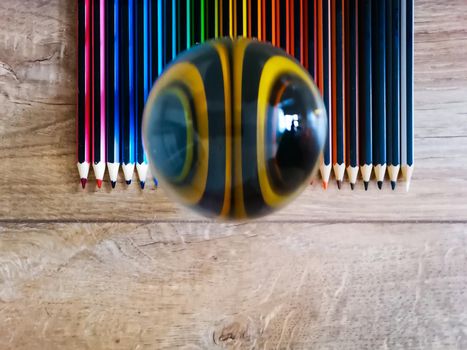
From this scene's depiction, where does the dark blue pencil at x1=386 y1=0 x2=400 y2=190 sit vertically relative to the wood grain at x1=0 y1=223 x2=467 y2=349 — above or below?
above

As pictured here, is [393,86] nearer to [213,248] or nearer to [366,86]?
[366,86]

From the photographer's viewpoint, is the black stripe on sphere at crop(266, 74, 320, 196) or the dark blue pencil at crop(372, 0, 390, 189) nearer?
the black stripe on sphere at crop(266, 74, 320, 196)

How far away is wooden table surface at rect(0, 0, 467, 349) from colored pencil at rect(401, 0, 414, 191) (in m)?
0.02

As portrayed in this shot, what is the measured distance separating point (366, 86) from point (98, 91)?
257 millimetres

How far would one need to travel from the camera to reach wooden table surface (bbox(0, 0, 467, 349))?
0.60m

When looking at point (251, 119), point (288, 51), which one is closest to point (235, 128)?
point (251, 119)

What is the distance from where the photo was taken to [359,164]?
60 centimetres

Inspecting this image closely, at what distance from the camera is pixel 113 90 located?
596mm

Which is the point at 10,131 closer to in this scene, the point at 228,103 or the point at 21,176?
the point at 21,176

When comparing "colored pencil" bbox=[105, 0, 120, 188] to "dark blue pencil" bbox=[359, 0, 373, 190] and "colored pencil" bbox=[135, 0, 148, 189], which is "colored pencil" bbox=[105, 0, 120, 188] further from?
"dark blue pencil" bbox=[359, 0, 373, 190]

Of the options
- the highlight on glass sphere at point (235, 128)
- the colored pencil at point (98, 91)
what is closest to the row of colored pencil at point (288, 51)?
the colored pencil at point (98, 91)

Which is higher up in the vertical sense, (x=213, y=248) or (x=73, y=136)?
(x=73, y=136)

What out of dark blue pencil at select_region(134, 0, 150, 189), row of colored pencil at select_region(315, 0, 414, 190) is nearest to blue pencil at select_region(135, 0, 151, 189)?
dark blue pencil at select_region(134, 0, 150, 189)

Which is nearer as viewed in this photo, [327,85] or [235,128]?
[235,128]
